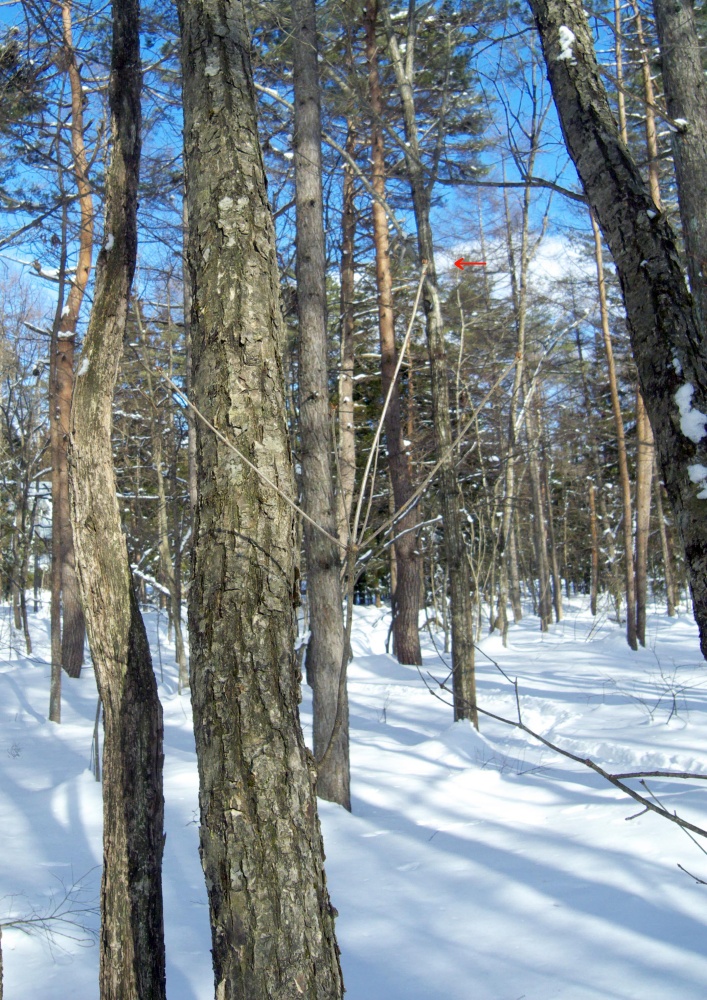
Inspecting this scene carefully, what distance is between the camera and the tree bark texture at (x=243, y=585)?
157 cm

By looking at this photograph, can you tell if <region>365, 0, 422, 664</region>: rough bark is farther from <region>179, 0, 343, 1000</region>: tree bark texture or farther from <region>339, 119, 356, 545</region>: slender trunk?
<region>179, 0, 343, 1000</region>: tree bark texture

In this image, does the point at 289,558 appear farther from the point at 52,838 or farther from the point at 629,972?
the point at 52,838

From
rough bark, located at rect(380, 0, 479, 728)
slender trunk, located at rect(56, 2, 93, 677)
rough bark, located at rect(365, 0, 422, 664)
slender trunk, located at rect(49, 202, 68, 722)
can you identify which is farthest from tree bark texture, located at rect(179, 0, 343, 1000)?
rough bark, located at rect(365, 0, 422, 664)

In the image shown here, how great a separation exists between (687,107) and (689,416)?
3.68 metres

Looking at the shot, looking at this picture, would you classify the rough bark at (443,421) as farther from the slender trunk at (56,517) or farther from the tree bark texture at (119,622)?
the tree bark texture at (119,622)

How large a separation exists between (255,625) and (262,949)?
67 centimetres

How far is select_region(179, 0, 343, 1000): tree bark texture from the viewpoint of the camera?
1.57 meters

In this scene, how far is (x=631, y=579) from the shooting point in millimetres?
13609

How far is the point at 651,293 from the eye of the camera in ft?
7.77

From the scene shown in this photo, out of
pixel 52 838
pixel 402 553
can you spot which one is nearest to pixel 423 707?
pixel 402 553

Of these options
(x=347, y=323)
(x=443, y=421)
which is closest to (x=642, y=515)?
(x=347, y=323)

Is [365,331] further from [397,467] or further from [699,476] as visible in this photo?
[699,476]

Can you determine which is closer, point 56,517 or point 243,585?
point 243,585

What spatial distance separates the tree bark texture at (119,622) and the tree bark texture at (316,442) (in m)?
Answer: 2.28
